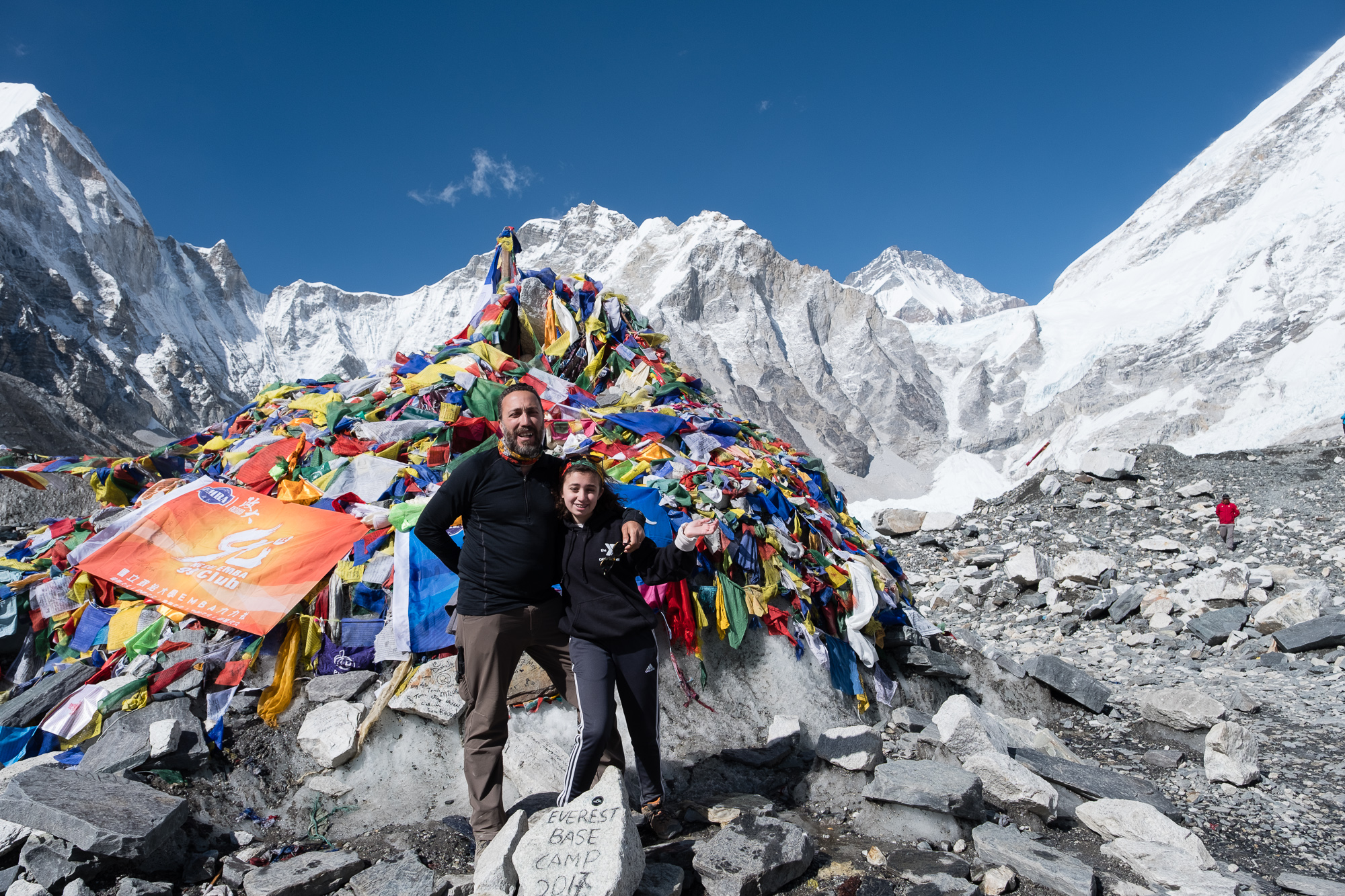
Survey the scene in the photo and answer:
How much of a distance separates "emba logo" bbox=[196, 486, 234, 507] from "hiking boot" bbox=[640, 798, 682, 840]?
13.2 feet

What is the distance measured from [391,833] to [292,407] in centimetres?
506

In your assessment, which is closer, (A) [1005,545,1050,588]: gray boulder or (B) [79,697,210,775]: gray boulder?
(B) [79,697,210,775]: gray boulder

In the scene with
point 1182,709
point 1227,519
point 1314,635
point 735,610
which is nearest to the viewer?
point 735,610

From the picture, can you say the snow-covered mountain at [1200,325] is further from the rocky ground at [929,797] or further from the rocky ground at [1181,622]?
the rocky ground at [929,797]

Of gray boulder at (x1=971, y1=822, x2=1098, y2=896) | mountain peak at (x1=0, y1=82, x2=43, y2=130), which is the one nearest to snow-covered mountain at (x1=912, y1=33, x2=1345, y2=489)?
gray boulder at (x1=971, y1=822, x2=1098, y2=896)

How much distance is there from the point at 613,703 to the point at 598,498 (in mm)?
858

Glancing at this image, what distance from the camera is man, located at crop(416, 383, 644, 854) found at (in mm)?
2900

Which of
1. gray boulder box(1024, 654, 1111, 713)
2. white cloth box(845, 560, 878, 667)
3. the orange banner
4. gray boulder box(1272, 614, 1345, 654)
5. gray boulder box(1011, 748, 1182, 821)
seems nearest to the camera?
gray boulder box(1011, 748, 1182, 821)

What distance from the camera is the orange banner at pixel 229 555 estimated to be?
14.7ft

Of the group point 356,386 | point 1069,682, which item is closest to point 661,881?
point 1069,682

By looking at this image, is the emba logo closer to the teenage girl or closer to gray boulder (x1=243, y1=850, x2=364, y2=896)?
gray boulder (x1=243, y1=850, x2=364, y2=896)

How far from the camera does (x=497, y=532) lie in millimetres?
2936

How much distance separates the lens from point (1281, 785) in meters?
4.36

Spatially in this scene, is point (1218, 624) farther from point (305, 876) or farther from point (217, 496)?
point (217, 496)
